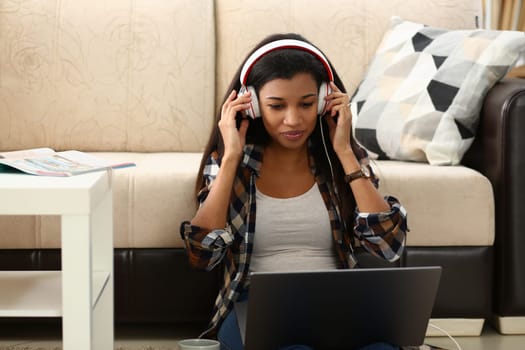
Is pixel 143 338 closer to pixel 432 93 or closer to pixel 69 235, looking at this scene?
pixel 69 235

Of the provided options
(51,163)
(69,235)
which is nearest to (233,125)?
(51,163)

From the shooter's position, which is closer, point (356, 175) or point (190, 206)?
point (356, 175)

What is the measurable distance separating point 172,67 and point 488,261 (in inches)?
42.3

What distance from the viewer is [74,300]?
4.35ft

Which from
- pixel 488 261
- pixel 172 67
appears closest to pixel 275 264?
pixel 488 261

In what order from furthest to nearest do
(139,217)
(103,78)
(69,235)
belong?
(103,78)
(139,217)
(69,235)

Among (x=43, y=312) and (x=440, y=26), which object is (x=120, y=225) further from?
(x=440, y=26)

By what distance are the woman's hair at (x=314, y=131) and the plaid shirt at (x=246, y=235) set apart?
3 centimetres

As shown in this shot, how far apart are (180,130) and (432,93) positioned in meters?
0.74

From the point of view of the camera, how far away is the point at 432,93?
230cm

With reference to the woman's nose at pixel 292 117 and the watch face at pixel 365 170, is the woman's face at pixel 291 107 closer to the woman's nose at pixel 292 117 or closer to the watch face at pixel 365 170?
the woman's nose at pixel 292 117

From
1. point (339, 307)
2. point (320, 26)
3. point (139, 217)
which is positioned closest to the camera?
point (339, 307)

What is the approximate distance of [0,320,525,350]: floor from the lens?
6.69 feet

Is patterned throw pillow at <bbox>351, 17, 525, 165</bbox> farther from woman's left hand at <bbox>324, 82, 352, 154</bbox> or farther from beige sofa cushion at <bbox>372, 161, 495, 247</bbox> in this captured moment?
woman's left hand at <bbox>324, 82, 352, 154</bbox>
